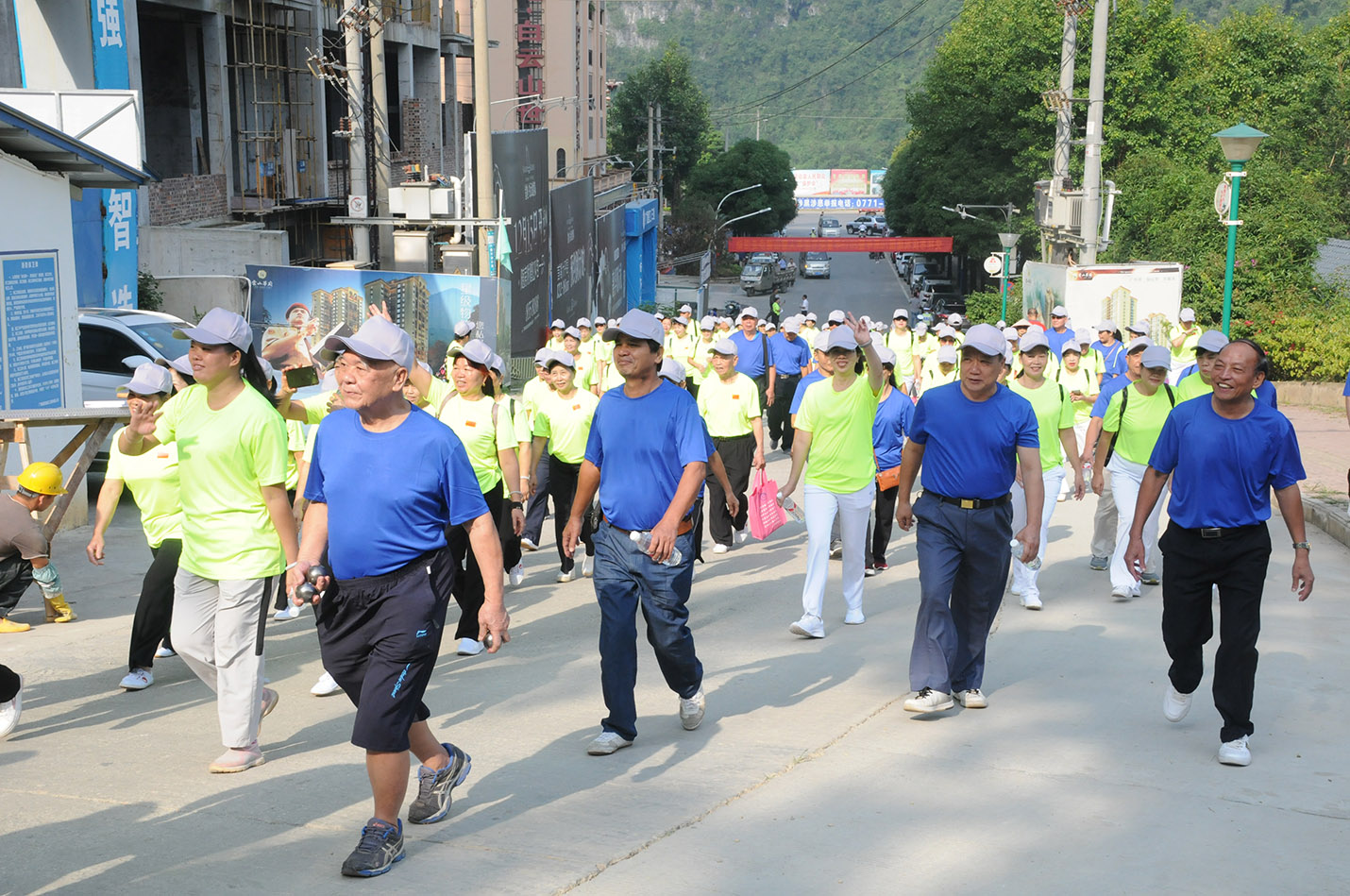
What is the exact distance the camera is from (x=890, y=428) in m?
10.4

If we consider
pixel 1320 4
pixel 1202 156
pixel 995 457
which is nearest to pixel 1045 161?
pixel 1202 156

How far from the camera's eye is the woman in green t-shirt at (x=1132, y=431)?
30.6 feet

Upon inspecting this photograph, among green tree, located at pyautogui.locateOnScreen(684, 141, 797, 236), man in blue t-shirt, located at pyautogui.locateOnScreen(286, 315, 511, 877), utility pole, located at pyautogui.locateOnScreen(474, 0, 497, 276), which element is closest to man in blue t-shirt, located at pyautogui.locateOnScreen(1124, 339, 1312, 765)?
man in blue t-shirt, located at pyautogui.locateOnScreen(286, 315, 511, 877)

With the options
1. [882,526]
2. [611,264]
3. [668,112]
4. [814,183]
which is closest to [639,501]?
[882,526]

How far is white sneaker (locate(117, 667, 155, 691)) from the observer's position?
717 centimetres

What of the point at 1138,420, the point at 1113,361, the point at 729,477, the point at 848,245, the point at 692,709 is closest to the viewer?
the point at 692,709

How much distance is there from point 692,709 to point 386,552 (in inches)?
85.9

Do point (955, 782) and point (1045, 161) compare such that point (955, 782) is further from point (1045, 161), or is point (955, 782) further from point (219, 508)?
point (1045, 161)

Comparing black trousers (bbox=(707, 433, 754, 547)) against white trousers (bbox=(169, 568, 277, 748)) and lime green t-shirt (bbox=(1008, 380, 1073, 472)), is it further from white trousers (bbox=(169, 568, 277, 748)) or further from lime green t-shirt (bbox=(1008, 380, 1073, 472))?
white trousers (bbox=(169, 568, 277, 748))

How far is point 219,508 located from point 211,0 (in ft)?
72.1

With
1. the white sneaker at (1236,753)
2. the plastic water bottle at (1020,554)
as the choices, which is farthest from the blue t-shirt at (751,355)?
the white sneaker at (1236,753)

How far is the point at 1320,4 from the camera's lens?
4734 inches

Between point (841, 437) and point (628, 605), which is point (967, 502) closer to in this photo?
point (628, 605)

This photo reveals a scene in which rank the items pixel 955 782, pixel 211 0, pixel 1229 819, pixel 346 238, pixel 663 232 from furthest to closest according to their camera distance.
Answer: pixel 663 232 → pixel 346 238 → pixel 211 0 → pixel 955 782 → pixel 1229 819
